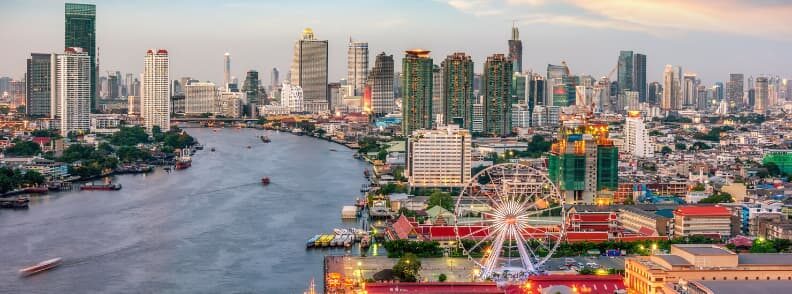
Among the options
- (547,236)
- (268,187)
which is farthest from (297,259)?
(268,187)

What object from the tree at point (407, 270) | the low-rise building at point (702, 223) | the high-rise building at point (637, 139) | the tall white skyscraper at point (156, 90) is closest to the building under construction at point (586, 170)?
the low-rise building at point (702, 223)

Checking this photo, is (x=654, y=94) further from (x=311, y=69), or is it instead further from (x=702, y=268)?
(x=702, y=268)

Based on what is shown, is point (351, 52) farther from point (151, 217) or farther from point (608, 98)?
point (151, 217)

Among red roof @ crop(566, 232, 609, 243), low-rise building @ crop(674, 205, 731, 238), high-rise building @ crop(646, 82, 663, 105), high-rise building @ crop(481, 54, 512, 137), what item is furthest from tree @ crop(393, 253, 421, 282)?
high-rise building @ crop(646, 82, 663, 105)

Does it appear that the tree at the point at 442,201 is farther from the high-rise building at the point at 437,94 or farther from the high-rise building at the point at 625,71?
the high-rise building at the point at 625,71

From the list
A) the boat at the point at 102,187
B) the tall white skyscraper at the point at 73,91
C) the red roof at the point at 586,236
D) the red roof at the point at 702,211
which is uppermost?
the tall white skyscraper at the point at 73,91

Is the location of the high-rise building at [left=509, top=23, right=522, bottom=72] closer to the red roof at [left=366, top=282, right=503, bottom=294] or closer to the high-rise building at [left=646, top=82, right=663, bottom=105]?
the high-rise building at [left=646, top=82, right=663, bottom=105]
